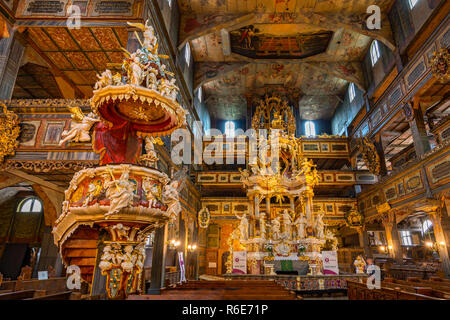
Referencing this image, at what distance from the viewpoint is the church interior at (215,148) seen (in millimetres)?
5398

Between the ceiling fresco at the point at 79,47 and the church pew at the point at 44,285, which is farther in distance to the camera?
the ceiling fresco at the point at 79,47

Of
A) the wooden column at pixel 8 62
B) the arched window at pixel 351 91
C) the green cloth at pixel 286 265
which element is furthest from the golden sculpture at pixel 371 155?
the wooden column at pixel 8 62

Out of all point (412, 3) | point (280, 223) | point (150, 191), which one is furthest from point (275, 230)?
point (412, 3)

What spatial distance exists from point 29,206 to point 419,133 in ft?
75.4

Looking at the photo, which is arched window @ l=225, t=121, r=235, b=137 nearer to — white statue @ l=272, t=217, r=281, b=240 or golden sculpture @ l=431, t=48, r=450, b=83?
white statue @ l=272, t=217, r=281, b=240

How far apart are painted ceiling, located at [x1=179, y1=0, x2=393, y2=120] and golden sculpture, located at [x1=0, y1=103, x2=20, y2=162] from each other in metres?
7.99

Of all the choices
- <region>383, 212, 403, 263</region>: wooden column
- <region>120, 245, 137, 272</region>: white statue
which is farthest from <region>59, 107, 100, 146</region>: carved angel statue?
<region>383, 212, 403, 263</region>: wooden column

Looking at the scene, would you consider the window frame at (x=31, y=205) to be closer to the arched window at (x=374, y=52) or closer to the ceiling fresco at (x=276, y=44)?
the ceiling fresco at (x=276, y=44)

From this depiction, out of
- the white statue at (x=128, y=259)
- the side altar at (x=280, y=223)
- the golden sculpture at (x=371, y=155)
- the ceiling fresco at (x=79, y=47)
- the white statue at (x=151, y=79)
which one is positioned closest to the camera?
the white statue at (x=128, y=259)

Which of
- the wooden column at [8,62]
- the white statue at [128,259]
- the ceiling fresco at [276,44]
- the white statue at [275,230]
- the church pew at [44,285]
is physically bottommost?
the church pew at [44,285]

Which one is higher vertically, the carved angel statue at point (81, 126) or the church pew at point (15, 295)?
the carved angel statue at point (81, 126)

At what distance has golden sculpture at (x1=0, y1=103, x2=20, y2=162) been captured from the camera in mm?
8438

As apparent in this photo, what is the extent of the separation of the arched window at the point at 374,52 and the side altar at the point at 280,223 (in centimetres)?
711

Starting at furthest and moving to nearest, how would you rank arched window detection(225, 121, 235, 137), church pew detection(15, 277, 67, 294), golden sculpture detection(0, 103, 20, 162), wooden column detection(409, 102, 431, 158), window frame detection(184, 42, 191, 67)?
arched window detection(225, 121, 235, 137)
window frame detection(184, 42, 191, 67)
wooden column detection(409, 102, 431, 158)
golden sculpture detection(0, 103, 20, 162)
church pew detection(15, 277, 67, 294)
